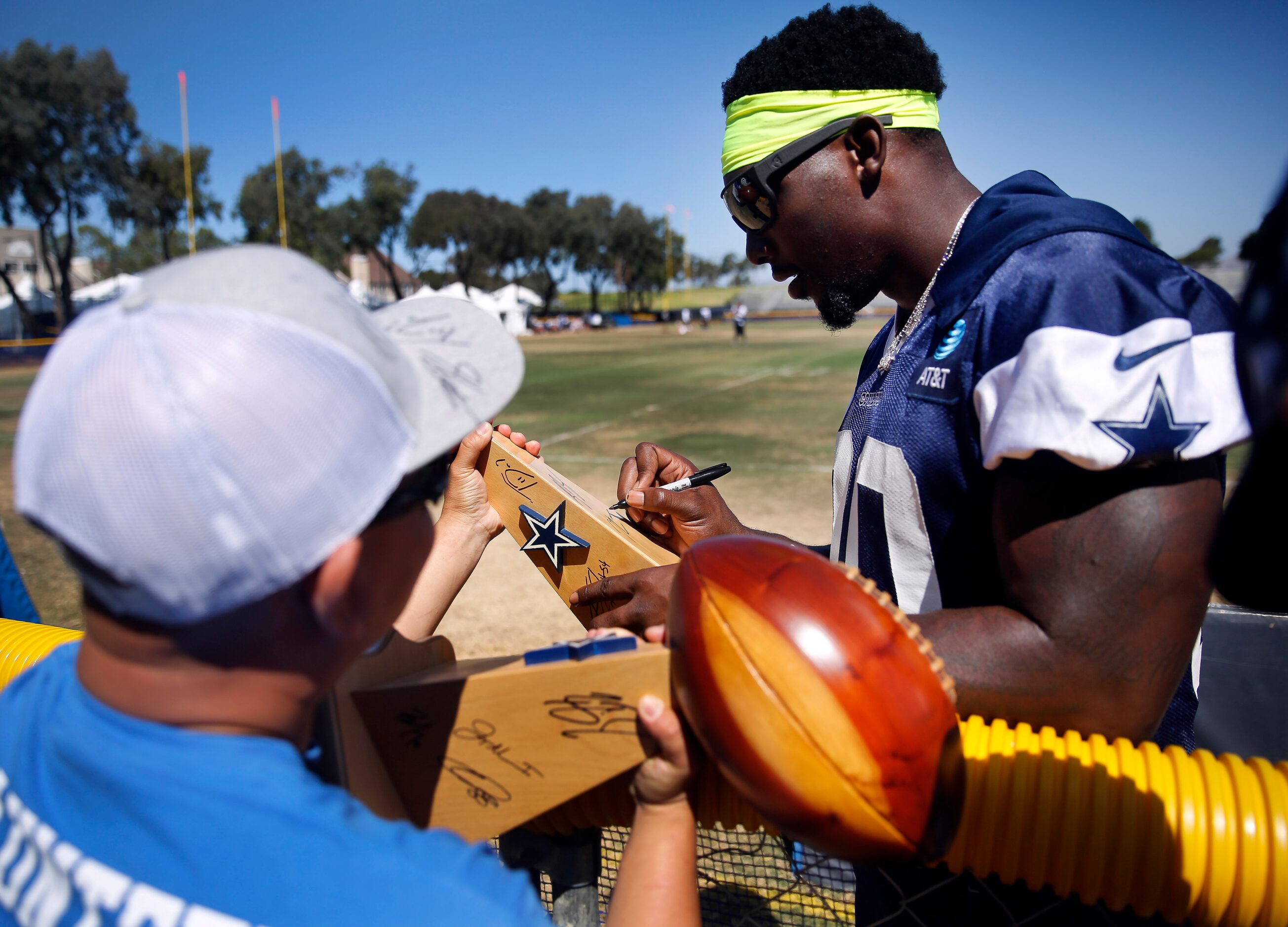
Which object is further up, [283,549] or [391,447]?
[391,447]

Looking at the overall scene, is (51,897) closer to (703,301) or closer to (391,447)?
(391,447)

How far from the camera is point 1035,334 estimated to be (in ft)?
4.89

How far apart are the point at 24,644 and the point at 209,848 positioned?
4.86ft

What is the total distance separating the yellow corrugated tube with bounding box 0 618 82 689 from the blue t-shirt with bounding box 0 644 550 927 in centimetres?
112

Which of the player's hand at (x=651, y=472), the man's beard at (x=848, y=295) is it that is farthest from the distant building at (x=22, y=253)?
the man's beard at (x=848, y=295)

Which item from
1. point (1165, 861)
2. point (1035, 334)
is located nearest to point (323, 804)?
point (1165, 861)

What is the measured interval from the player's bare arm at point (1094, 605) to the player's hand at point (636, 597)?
0.60 meters

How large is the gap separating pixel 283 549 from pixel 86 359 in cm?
31

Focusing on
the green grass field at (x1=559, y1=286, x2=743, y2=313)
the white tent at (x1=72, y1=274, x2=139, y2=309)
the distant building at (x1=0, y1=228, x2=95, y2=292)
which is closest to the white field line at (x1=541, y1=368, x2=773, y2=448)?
the white tent at (x1=72, y1=274, x2=139, y2=309)

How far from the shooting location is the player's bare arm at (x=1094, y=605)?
142 centimetres
